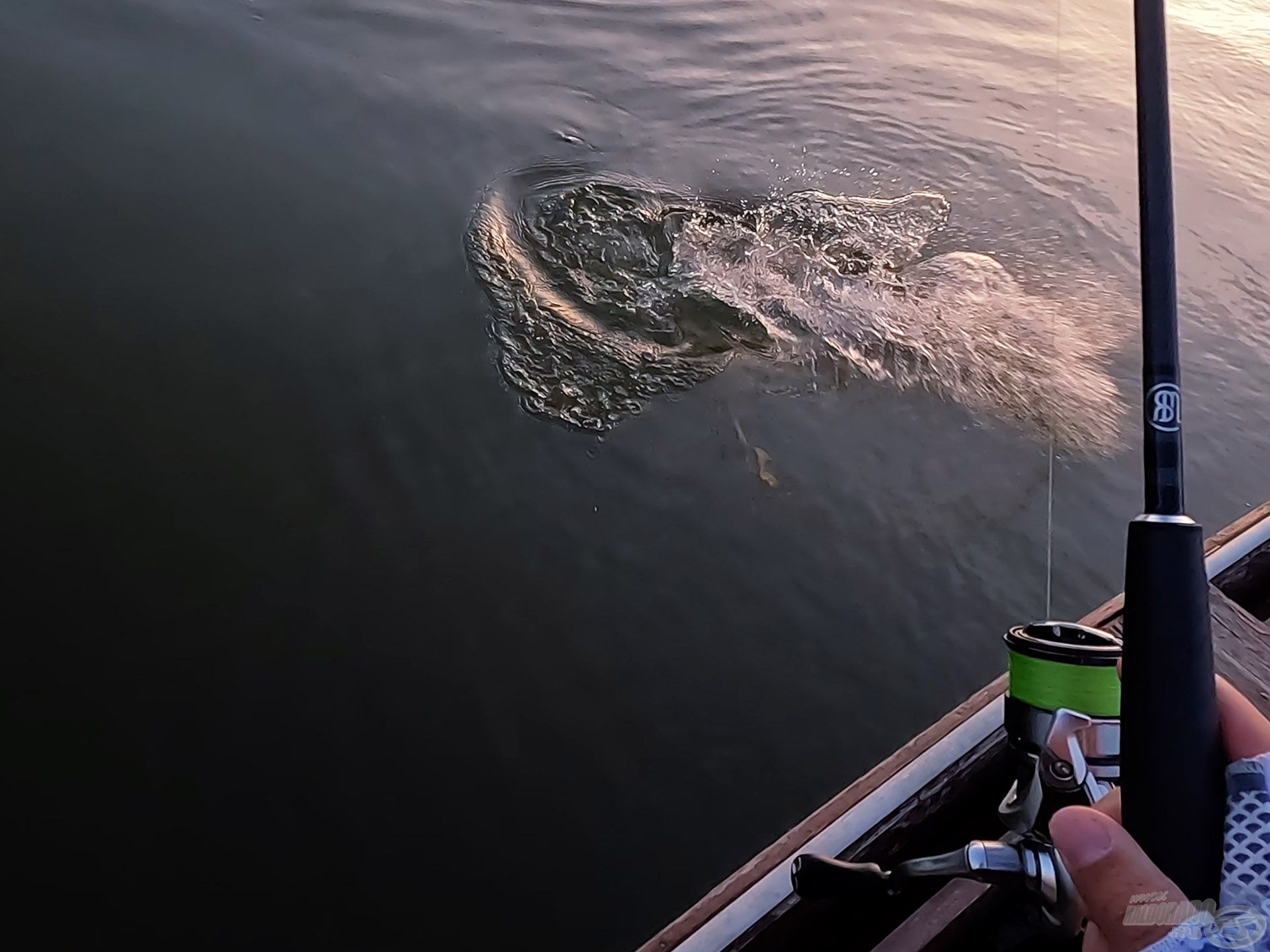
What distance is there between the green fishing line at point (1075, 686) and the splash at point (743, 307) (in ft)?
6.03

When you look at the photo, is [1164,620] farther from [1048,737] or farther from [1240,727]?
[1048,737]

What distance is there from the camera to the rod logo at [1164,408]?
1051 millimetres

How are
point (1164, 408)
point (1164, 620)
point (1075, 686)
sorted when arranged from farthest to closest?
point (1075, 686), point (1164, 408), point (1164, 620)

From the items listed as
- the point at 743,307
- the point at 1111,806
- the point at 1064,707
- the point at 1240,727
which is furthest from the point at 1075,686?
the point at 743,307

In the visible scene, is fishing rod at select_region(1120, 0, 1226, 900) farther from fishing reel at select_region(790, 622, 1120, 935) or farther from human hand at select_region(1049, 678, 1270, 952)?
fishing reel at select_region(790, 622, 1120, 935)

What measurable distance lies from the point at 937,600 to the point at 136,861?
2028 millimetres

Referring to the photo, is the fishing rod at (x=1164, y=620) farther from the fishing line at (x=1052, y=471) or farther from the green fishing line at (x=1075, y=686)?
the fishing line at (x=1052, y=471)

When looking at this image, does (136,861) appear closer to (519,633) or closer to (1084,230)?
(519,633)

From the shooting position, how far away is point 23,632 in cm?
234

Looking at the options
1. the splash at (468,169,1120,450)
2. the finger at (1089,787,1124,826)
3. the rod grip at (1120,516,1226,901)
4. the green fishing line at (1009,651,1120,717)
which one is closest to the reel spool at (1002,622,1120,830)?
the green fishing line at (1009,651,1120,717)

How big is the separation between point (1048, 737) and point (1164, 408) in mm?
522

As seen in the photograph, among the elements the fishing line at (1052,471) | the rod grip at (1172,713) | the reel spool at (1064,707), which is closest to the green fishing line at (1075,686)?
the reel spool at (1064,707)

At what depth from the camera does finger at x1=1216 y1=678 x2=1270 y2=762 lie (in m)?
0.90

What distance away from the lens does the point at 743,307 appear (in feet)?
11.5
